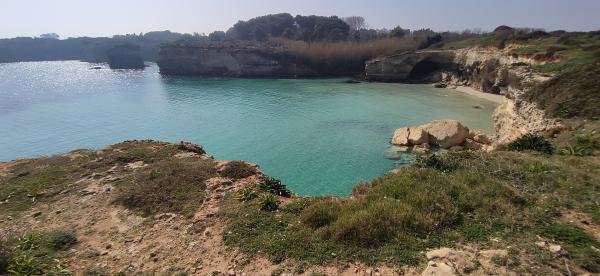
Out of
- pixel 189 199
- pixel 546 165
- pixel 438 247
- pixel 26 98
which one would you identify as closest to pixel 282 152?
pixel 189 199

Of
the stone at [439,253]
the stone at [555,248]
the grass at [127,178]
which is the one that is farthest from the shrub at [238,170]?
the stone at [555,248]

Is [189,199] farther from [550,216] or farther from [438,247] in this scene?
[550,216]

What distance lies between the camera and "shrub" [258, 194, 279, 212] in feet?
36.0

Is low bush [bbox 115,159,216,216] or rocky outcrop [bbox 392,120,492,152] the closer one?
low bush [bbox 115,159,216,216]

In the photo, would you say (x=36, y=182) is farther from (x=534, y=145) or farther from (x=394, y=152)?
(x=394, y=152)

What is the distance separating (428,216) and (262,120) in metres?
35.1

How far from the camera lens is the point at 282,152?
29.3 meters

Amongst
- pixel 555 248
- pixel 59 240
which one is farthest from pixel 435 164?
pixel 59 240

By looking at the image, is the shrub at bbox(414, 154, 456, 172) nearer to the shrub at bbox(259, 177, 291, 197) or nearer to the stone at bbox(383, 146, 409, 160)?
the shrub at bbox(259, 177, 291, 197)

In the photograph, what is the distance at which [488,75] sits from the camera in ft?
181

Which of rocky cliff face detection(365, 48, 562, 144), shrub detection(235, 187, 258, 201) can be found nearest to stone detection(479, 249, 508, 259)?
shrub detection(235, 187, 258, 201)

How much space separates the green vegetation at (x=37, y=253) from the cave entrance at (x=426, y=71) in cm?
7284

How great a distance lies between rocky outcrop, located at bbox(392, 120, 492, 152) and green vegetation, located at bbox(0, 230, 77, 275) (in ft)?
80.5

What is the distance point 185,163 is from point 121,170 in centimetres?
309
